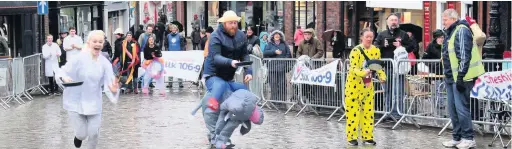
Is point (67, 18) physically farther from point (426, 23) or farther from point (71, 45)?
point (426, 23)

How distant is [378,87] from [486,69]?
257cm

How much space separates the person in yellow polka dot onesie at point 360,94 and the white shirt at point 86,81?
323 cm

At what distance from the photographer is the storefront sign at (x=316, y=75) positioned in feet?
59.5

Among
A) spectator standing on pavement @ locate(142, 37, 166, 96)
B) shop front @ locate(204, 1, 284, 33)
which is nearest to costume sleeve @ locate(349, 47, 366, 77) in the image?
spectator standing on pavement @ locate(142, 37, 166, 96)

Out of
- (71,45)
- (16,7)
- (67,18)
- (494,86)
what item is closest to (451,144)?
(494,86)

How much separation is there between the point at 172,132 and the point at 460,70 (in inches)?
181

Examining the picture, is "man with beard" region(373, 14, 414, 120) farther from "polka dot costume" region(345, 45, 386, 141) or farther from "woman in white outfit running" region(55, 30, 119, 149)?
"woman in white outfit running" region(55, 30, 119, 149)

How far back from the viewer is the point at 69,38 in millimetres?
26438

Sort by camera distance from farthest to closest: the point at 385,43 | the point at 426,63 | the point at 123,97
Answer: the point at 123,97
the point at 385,43
the point at 426,63

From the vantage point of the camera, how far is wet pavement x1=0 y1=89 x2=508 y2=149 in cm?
1512

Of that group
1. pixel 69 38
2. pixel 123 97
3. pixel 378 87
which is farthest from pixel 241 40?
pixel 69 38

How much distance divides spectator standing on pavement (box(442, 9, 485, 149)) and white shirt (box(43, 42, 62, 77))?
1354 cm

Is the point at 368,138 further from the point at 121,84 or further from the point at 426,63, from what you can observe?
the point at 121,84

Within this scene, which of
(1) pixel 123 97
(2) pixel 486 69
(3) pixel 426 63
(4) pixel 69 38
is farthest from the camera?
(4) pixel 69 38
